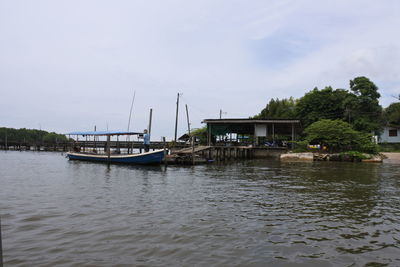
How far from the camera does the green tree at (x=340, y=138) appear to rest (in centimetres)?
3102

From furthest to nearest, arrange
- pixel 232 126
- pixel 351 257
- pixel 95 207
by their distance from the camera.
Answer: pixel 232 126 → pixel 95 207 → pixel 351 257

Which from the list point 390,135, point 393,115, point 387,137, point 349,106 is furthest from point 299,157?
point 393,115

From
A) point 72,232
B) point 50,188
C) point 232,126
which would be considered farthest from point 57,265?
point 232,126

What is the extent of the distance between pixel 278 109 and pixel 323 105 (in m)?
13.1

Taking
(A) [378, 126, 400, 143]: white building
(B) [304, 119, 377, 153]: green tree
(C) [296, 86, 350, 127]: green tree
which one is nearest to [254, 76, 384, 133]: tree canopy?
(C) [296, 86, 350, 127]: green tree

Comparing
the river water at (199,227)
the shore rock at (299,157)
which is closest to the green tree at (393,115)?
the shore rock at (299,157)

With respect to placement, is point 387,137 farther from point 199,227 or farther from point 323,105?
point 199,227

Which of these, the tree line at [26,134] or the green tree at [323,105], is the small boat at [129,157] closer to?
the green tree at [323,105]

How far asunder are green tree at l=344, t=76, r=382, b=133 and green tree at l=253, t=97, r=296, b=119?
1199cm

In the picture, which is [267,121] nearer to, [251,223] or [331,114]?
[331,114]

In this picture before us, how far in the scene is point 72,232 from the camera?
621 centimetres

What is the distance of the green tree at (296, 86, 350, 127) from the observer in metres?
42.5

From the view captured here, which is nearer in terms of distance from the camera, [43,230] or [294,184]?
[43,230]

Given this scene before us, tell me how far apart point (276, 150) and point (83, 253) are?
100.0 feet
